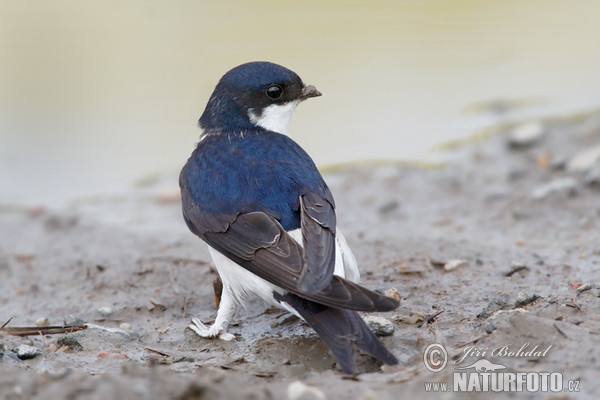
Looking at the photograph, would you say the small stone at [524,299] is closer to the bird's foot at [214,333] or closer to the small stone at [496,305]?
the small stone at [496,305]

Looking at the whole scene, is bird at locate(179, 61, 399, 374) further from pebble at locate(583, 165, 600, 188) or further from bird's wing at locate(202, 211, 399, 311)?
pebble at locate(583, 165, 600, 188)

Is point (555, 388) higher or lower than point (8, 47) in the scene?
lower

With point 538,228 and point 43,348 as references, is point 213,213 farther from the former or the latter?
point 538,228

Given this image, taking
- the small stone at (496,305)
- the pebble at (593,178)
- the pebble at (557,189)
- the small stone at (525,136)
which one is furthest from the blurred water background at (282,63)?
the small stone at (496,305)

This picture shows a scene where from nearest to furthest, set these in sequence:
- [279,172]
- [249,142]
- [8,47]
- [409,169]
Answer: [279,172]
[249,142]
[409,169]
[8,47]

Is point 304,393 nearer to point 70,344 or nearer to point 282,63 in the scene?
point 70,344

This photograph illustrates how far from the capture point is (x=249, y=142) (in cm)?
491

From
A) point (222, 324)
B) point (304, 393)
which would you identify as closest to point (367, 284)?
point (222, 324)

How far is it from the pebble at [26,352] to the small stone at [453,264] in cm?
219

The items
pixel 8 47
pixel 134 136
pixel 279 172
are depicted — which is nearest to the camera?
pixel 279 172

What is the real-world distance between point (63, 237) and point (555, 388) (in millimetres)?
4576

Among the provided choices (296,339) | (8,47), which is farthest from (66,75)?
(296,339)

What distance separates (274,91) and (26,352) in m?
1.96

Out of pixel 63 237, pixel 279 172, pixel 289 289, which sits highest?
pixel 279 172
